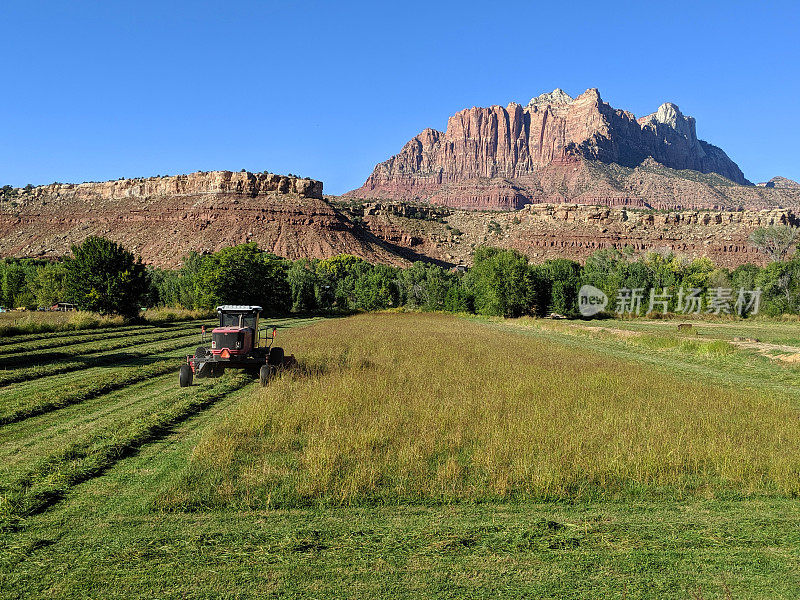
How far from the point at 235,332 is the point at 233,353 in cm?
69

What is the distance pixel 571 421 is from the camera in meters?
11.2

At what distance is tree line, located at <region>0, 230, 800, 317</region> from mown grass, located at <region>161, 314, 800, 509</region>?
32.8 m

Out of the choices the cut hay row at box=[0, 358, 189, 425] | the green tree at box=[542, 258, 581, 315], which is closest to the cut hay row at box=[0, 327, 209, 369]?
the cut hay row at box=[0, 358, 189, 425]

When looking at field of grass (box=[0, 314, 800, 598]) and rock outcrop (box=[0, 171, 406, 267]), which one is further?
rock outcrop (box=[0, 171, 406, 267])

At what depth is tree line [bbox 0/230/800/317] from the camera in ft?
136

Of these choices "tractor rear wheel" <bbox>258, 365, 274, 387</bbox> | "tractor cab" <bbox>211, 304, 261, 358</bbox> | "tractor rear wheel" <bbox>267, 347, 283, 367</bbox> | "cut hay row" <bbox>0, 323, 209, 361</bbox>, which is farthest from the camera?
"cut hay row" <bbox>0, 323, 209, 361</bbox>

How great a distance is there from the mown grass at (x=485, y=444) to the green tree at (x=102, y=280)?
31.4 m

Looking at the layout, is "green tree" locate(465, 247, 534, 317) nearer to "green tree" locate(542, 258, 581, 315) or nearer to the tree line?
the tree line

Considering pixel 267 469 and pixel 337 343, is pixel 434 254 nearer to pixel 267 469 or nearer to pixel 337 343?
pixel 337 343

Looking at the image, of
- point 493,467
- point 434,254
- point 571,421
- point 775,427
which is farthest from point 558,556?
point 434,254

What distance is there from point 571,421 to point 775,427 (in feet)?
14.2

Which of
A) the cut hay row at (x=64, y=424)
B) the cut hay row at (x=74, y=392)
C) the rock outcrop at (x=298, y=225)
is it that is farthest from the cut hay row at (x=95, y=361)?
the rock outcrop at (x=298, y=225)

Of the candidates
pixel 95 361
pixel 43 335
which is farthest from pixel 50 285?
pixel 95 361

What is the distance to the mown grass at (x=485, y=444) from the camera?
7605 mm
